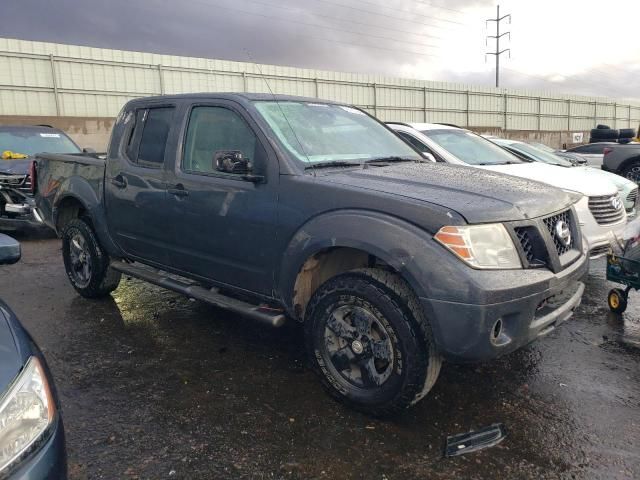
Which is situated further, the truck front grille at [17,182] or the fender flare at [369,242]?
the truck front grille at [17,182]

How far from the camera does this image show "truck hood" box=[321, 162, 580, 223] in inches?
108

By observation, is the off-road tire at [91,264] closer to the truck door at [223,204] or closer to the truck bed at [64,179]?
the truck bed at [64,179]

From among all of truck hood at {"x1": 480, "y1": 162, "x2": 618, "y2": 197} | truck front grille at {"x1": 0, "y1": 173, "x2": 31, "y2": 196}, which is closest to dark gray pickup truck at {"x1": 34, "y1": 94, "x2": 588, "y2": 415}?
truck hood at {"x1": 480, "y1": 162, "x2": 618, "y2": 197}

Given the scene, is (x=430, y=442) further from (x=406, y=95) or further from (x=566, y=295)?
(x=406, y=95)

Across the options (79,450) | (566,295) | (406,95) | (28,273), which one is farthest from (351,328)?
(406,95)

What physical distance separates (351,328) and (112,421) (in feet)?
4.76

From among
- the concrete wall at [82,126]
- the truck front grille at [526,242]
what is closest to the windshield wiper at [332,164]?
the truck front grille at [526,242]

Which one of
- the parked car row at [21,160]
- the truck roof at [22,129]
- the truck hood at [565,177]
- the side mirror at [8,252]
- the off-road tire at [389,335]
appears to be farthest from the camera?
the truck roof at [22,129]

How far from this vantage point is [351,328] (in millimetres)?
2943

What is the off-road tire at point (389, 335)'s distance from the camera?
8.77 ft

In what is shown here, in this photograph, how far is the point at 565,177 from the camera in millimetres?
5977

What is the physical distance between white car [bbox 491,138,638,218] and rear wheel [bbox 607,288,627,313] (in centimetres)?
204

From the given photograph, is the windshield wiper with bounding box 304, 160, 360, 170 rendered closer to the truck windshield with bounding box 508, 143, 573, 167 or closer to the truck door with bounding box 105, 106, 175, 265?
the truck door with bounding box 105, 106, 175, 265

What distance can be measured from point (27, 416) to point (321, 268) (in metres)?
1.92
